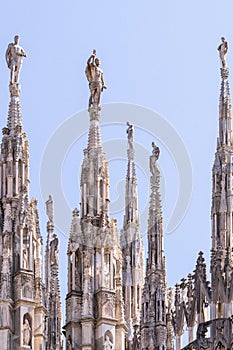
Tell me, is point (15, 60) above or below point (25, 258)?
above

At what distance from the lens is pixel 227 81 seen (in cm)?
6762

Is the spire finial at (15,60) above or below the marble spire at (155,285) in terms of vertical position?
above

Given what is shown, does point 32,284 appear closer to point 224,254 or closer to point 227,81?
point 224,254

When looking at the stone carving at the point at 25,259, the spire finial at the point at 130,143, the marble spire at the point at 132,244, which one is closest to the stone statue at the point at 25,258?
the stone carving at the point at 25,259

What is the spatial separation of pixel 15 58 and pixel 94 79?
2.68 metres

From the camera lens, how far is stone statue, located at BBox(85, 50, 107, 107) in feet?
187

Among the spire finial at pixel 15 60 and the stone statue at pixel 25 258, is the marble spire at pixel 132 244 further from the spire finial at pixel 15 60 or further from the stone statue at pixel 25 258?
the stone statue at pixel 25 258

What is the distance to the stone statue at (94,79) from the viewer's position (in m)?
57.0

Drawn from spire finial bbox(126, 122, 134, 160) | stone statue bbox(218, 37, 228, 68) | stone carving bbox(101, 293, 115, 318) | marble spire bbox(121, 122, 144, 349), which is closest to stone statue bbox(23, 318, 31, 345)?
stone carving bbox(101, 293, 115, 318)

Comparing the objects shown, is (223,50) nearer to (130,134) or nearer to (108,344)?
(130,134)

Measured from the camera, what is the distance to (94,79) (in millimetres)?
57219

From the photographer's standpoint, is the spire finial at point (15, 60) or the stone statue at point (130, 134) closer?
the spire finial at point (15, 60)

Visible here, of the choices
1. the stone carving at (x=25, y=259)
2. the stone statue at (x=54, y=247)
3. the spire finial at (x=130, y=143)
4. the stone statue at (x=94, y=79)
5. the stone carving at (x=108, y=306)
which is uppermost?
the spire finial at (x=130, y=143)

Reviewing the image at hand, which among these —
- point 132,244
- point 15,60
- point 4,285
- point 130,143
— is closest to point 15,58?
point 15,60
